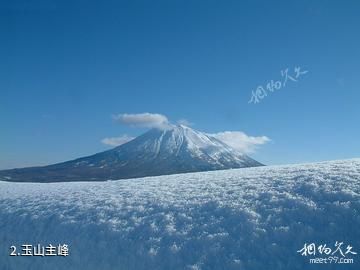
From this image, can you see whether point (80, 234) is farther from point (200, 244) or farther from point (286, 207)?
point (286, 207)

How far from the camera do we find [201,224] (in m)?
10.3

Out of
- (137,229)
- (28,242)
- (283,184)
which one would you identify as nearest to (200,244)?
(137,229)

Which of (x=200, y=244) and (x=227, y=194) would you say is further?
(x=227, y=194)

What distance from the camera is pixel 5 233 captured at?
12273 millimetres

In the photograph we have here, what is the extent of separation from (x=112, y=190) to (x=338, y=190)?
918cm

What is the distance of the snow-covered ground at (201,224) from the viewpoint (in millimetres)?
8711

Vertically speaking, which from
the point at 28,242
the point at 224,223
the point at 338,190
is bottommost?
the point at 28,242

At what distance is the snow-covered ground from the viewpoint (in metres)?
8.71

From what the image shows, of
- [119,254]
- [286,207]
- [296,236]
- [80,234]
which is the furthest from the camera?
[80,234]

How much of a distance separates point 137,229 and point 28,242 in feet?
12.4

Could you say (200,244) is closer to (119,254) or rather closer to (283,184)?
(119,254)

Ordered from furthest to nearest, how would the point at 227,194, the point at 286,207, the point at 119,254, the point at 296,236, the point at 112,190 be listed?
the point at 112,190 < the point at 227,194 < the point at 286,207 < the point at 119,254 < the point at 296,236

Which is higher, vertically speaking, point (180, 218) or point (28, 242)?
point (180, 218)

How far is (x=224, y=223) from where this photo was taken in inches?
396
